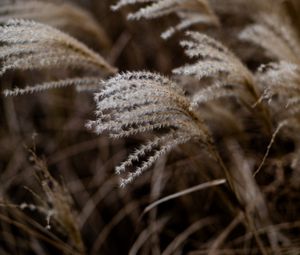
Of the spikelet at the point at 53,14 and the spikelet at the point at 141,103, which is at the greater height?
the spikelet at the point at 53,14

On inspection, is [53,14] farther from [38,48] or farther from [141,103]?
[141,103]

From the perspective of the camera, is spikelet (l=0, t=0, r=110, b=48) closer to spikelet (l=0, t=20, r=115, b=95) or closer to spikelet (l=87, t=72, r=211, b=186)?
spikelet (l=0, t=20, r=115, b=95)

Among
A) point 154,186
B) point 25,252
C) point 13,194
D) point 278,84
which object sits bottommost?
point 25,252

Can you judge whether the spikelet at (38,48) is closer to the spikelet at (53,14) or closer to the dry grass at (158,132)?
the dry grass at (158,132)

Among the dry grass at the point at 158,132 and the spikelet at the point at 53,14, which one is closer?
the dry grass at the point at 158,132

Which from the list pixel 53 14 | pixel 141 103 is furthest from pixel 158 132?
pixel 141 103

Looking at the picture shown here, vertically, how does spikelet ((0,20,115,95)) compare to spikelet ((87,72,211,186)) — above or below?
above

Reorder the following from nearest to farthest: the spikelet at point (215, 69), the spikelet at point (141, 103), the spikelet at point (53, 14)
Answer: the spikelet at point (141, 103), the spikelet at point (215, 69), the spikelet at point (53, 14)

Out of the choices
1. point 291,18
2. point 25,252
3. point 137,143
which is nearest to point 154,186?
point 137,143

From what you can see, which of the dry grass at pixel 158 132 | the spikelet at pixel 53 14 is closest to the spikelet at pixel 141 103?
the dry grass at pixel 158 132

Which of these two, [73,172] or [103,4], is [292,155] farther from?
[103,4]

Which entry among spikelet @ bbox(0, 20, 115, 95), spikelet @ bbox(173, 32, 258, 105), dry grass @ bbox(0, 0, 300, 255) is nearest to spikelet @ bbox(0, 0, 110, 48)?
dry grass @ bbox(0, 0, 300, 255)
